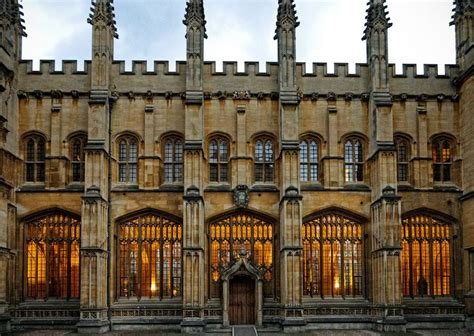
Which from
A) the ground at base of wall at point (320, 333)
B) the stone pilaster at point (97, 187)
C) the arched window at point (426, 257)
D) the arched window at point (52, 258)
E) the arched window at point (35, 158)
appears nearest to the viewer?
the ground at base of wall at point (320, 333)

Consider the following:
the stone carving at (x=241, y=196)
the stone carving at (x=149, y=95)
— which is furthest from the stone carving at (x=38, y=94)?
the stone carving at (x=241, y=196)

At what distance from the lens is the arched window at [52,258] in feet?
108

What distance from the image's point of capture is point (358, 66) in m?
34.9

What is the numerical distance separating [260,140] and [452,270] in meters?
12.3

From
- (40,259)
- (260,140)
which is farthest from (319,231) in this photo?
(40,259)

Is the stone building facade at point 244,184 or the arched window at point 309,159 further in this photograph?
the arched window at point 309,159

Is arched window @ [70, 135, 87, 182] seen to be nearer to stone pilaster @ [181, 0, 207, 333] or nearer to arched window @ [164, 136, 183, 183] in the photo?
arched window @ [164, 136, 183, 183]

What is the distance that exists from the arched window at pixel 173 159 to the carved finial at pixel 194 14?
617 centimetres

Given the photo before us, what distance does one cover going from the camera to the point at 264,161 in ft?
112

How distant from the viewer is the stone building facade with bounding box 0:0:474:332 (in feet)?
105

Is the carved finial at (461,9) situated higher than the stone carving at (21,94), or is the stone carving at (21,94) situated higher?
the carved finial at (461,9)

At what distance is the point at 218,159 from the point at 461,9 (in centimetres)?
1561

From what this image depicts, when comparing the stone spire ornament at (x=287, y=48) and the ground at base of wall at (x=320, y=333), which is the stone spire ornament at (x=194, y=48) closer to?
the stone spire ornament at (x=287, y=48)

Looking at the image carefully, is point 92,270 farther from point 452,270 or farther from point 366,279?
point 452,270
